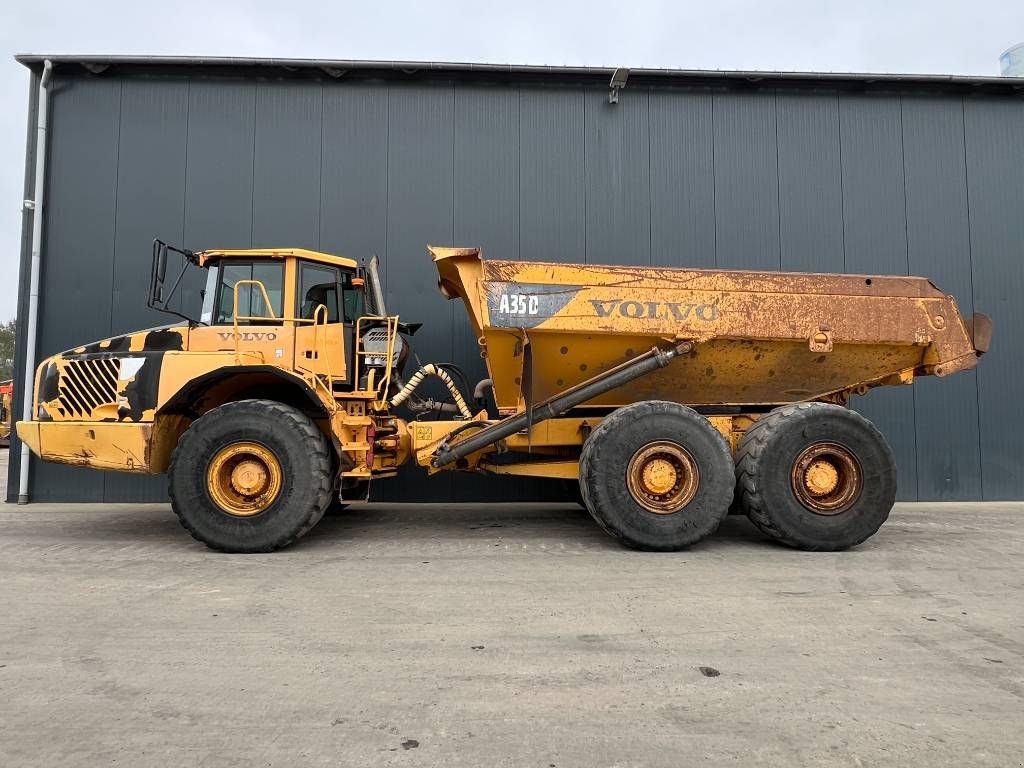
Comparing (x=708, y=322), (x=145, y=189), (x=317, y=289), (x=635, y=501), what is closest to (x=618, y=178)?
(x=708, y=322)

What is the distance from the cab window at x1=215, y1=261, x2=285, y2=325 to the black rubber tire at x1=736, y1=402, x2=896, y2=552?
4666 millimetres

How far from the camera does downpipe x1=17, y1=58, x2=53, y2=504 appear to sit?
308 inches

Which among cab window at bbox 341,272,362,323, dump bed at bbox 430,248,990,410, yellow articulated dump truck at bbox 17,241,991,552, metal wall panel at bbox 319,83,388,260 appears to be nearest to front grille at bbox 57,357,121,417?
yellow articulated dump truck at bbox 17,241,991,552

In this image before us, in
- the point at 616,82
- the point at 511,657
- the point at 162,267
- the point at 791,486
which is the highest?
the point at 616,82

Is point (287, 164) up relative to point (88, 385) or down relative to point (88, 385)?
up

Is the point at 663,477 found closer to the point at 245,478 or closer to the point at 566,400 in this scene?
the point at 566,400

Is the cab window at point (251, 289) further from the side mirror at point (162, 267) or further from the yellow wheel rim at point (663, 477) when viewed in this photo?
the yellow wheel rim at point (663, 477)

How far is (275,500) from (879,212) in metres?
9.24

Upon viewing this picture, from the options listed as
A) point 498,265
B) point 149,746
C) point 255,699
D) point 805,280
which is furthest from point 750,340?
point 149,746

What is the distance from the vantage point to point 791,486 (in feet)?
16.5

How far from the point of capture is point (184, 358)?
5.16 meters

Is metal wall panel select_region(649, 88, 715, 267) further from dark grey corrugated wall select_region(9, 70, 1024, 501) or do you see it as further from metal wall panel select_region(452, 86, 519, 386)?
metal wall panel select_region(452, 86, 519, 386)

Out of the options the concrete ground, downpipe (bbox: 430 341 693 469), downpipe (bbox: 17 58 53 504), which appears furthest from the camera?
downpipe (bbox: 17 58 53 504)

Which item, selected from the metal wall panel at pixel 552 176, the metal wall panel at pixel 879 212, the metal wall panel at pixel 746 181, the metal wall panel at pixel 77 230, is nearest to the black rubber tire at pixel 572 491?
the metal wall panel at pixel 552 176
